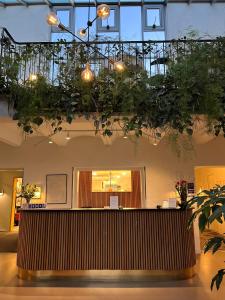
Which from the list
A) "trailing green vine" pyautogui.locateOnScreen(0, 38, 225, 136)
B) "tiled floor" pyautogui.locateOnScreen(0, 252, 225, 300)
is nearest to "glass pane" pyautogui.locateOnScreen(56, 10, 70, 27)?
"trailing green vine" pyautogui.locateOnScreen(0, 38, 225, 136)

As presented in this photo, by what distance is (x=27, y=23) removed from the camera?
9.50 m

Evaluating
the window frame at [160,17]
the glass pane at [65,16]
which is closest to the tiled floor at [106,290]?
the window frame at [160,17]

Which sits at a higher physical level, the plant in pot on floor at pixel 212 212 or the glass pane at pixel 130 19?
the glass pane at pixel 130 19

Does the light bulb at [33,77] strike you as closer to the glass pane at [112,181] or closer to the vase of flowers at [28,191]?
the vase of flowers at [28,191]

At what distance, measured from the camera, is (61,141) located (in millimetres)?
7043

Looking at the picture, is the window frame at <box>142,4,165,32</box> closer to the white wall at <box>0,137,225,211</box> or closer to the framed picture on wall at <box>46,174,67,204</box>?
the white wall at <box>0,137,225,211</box>

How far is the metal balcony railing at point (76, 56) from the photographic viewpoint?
4.79 metres

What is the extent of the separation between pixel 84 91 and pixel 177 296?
130 inches

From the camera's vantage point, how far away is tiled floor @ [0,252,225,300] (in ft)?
12.7

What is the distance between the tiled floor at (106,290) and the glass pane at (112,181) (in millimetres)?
3396

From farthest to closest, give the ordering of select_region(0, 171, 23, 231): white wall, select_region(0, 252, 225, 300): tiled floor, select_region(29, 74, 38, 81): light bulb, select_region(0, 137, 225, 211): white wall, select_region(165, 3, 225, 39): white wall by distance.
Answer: select_region(0, 171, 23, 231): white wall < select_region(165, 3, 225, 39): white wall < select_region(0, 137, 225, 211): white wall < select_region(29, 74, 38, 81): light bulb < select_region(0, 252, 225, 300): tiled floor

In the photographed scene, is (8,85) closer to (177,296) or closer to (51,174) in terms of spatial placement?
(51,174)

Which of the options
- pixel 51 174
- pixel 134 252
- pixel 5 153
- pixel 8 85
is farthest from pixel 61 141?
pixel 134 252

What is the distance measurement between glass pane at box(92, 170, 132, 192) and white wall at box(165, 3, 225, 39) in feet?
16.0
